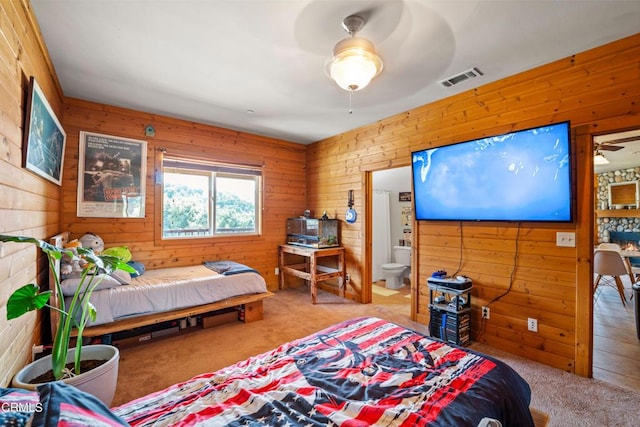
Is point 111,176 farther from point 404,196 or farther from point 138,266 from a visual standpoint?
point 404,196

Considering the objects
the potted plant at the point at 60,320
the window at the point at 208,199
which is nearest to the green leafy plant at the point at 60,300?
the potted plant at the point at 60,320

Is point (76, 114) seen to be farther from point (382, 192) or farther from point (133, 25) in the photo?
point (382, 192)

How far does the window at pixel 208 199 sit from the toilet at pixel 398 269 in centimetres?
240

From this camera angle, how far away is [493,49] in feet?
7.38

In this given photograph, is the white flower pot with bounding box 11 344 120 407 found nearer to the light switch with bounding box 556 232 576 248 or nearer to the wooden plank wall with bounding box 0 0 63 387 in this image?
the wooden plank wall with bounding box 0 0 63 387

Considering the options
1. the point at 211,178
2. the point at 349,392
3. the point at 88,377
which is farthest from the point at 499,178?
the point at 211,178

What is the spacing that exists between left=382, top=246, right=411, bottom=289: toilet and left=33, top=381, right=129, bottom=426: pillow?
15.0ft

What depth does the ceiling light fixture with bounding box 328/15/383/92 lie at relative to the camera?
185 centimetres

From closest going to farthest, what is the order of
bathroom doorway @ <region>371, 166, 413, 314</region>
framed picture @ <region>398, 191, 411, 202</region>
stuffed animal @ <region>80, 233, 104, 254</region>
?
stuffed animal @ <region>80, 233, 104, 254</region> < bathroom doorway @ <region>371, 166, 413, 314</region> < framed picture @ <region>398, 191, 411, 202</region>

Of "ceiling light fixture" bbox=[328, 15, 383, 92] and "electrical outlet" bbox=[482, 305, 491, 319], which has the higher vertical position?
"ceiling light fixture" bbox=[328, 15, 383, 92]

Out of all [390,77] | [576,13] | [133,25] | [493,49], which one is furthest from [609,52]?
[133,25]

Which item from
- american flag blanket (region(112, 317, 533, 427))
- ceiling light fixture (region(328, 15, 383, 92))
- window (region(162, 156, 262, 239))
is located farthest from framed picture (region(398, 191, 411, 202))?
american flag blanket (region(112, 317, 533, 427))

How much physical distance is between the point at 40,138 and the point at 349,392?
8.83 ft

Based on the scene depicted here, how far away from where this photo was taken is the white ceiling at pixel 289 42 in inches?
71.8
